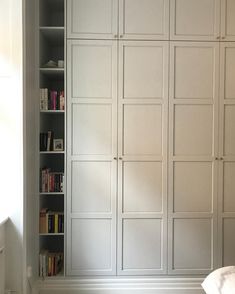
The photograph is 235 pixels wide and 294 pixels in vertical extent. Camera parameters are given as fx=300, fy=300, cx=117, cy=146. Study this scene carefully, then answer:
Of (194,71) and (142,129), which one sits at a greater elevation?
(194,71)

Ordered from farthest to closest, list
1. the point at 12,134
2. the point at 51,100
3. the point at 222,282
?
the point at 51,100 → the point at 12,134 → the point at 222,282

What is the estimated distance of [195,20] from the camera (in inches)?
103

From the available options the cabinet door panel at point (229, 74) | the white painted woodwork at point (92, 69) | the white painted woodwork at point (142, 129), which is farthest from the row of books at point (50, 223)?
the cabinet door panel at point (229, 74)

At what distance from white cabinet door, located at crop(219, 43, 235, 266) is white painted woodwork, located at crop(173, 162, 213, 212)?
0.13m

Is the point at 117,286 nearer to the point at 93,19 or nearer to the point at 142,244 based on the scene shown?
the point at 142,244

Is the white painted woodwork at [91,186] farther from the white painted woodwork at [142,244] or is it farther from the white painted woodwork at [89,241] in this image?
the white painted woodwork at [142,244]

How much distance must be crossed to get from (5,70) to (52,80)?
841 millimetres

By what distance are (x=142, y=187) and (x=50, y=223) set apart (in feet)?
2.90

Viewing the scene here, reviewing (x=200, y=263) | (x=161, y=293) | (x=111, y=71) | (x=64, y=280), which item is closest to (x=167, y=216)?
(x=200, y=263)

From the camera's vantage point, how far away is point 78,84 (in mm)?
2609

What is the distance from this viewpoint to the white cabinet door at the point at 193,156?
264 centimetres

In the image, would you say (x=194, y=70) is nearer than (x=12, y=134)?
No

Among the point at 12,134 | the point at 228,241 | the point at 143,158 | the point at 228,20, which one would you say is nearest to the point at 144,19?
the point at 228,20

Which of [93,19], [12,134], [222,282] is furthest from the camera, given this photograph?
[93,19]
